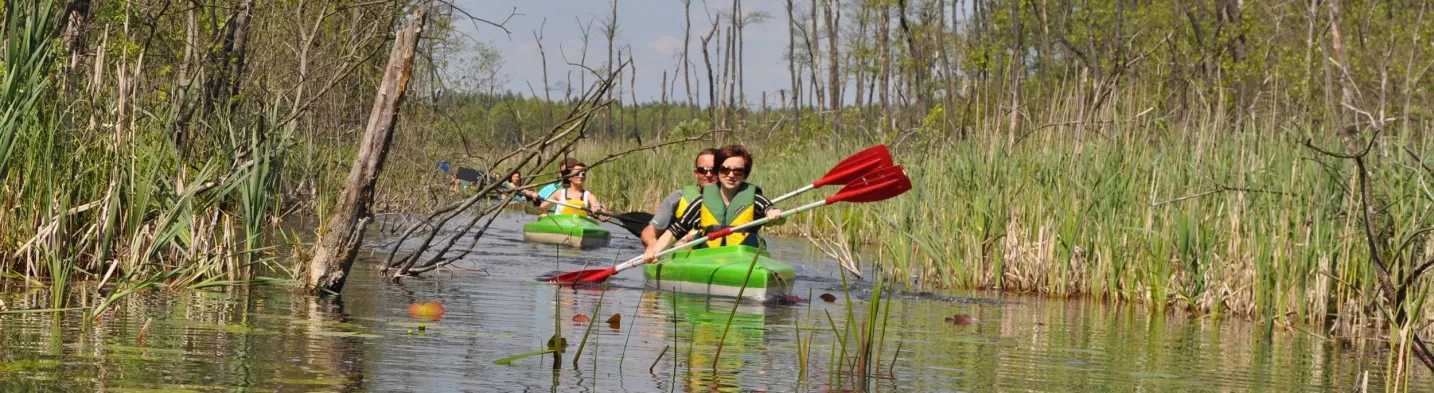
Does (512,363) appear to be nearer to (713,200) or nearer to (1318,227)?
(1318,227)

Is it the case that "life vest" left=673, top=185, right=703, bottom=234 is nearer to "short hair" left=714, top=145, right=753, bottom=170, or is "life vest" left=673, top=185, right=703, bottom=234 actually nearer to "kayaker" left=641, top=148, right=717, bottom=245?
"kayaker" left=641, top=148, right=717, bottom=245

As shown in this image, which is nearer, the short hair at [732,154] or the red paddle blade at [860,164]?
the red paddle blade at [860,164]

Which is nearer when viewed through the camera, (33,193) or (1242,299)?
(33,193)

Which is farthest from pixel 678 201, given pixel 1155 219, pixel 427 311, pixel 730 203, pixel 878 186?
pixel 427 311

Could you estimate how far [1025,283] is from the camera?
965 cm

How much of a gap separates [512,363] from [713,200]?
16.9 feet

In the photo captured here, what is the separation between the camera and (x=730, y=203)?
1015cm

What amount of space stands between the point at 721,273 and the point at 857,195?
1073mm

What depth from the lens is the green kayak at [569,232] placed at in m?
14.7

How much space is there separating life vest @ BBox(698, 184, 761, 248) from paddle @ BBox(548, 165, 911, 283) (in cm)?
31

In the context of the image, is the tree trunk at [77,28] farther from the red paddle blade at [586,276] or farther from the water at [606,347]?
the red paddle blade at [586,276]

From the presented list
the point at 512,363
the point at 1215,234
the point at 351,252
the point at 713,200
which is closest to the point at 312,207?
the point at 713,200

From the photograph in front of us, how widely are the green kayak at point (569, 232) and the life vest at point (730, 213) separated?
4493 mm

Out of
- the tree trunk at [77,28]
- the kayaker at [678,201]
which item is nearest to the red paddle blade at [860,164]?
the kayaker at [678,201]
